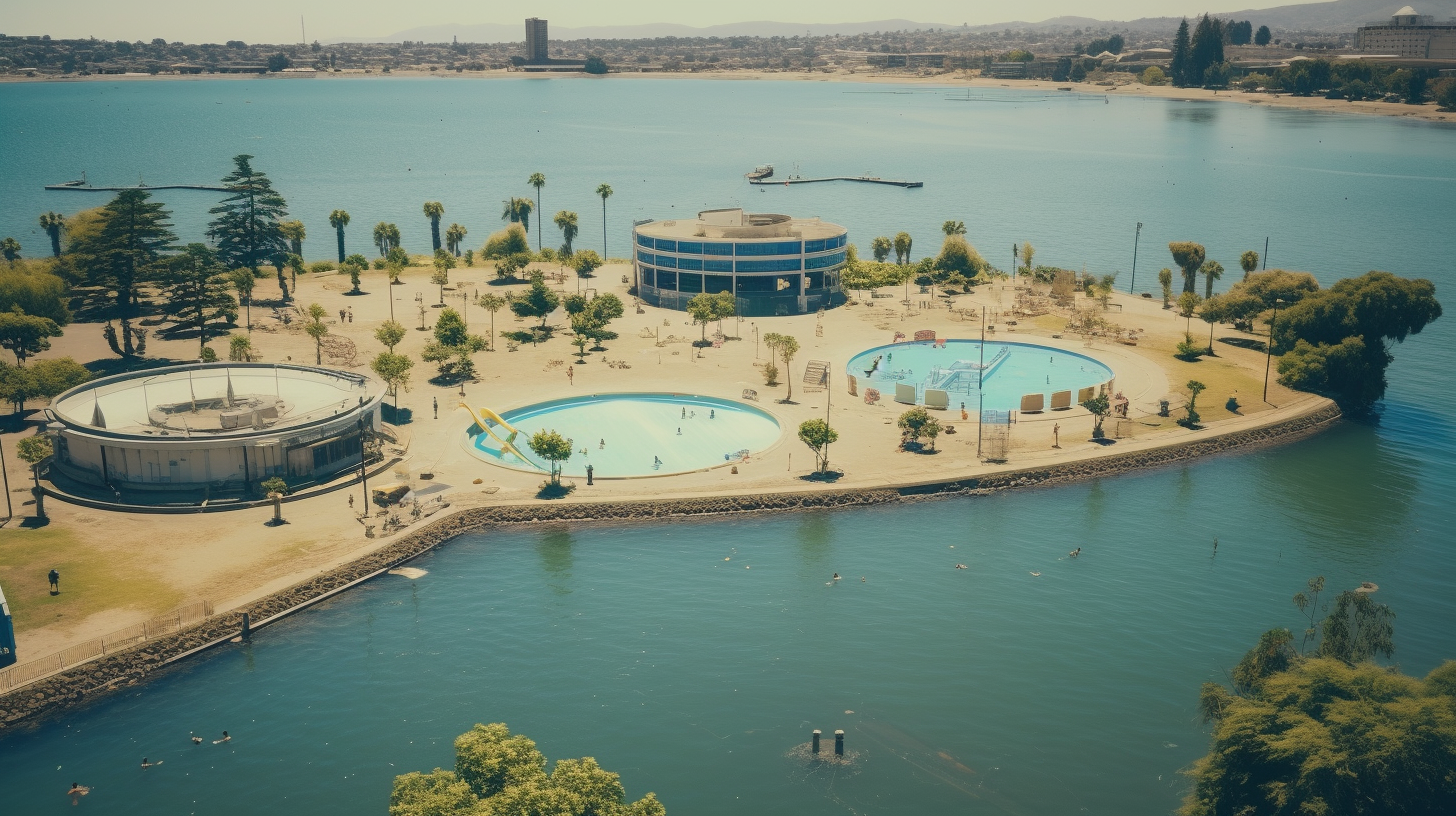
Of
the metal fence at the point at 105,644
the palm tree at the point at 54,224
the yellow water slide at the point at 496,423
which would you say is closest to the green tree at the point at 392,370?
the yellow water slide at the point at 496,423

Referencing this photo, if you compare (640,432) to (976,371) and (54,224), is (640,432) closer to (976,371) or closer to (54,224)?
(976,371)

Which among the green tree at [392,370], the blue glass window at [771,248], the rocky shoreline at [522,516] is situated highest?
the blue glass window at [771,248]

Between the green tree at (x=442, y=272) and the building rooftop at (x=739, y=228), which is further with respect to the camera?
the building rooftop at (x=739, y=228)

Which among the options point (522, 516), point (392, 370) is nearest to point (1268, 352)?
point (522, 516)

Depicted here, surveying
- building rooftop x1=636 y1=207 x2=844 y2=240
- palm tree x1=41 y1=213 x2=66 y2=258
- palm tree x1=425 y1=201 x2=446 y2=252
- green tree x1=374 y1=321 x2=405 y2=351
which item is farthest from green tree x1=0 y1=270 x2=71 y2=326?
building rooftop x1=636 y1=207 x2=844 y2=240

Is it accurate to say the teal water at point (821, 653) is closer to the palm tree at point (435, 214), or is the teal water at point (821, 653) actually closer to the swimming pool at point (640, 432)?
the swimming pool at point (640, 432)

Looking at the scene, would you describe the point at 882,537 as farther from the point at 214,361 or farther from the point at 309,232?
the point at 309,232

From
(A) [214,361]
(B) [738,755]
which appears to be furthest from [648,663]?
(A) [214,361]
